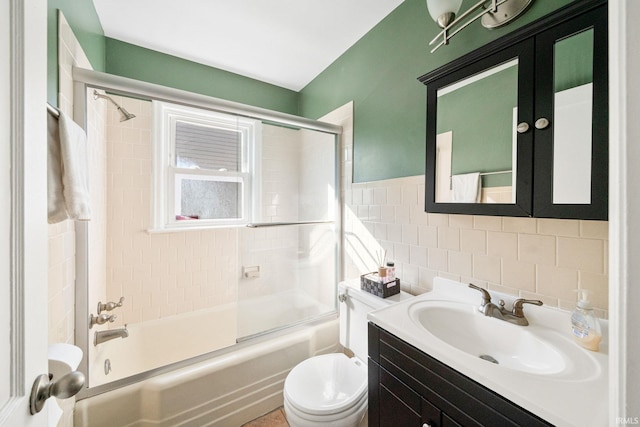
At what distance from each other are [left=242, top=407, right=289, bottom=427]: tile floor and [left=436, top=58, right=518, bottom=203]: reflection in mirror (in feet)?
5.26

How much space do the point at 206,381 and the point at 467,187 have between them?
1696 mm

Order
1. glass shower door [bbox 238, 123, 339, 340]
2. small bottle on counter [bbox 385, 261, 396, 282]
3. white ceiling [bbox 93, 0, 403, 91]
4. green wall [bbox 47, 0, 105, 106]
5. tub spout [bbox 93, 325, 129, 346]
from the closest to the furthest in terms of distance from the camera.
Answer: green wall [bbox 47, 0, 105, 106]
tub spout [bbox 93, 325, 129, 346]
small bottle on counter [bbox 385, 261, 396, 282]
white ceiling [bbox 93, 0, 403, 91]
glass shower door [bbox 238, 123, 339, 340]

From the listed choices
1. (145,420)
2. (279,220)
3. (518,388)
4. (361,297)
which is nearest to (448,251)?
(361,297)

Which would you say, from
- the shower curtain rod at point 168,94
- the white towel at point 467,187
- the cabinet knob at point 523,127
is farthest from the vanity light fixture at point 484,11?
the shower curtain rod at point 168,94

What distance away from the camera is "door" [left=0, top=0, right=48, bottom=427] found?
42 centimetres

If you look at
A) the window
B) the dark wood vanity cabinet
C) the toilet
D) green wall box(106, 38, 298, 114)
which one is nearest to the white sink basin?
the dark wood vanity cabinet

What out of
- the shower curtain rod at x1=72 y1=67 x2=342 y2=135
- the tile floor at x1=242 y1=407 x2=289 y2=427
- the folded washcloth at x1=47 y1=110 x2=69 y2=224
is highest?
the shower curtain rod at x1=72 y1=67 x2=342 y2=135

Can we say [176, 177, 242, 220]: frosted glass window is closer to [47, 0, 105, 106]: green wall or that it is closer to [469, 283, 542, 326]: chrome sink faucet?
[47, 0, 105, 106]: green wall

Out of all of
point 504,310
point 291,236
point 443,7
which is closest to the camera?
point 504,310

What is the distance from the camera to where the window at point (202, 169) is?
2000 mm

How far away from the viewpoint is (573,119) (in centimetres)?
80

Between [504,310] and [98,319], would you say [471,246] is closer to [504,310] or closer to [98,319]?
[504,310]

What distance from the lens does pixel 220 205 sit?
2268 mm

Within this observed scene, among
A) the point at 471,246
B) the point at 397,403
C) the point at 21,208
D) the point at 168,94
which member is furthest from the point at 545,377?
the point at 168,94
